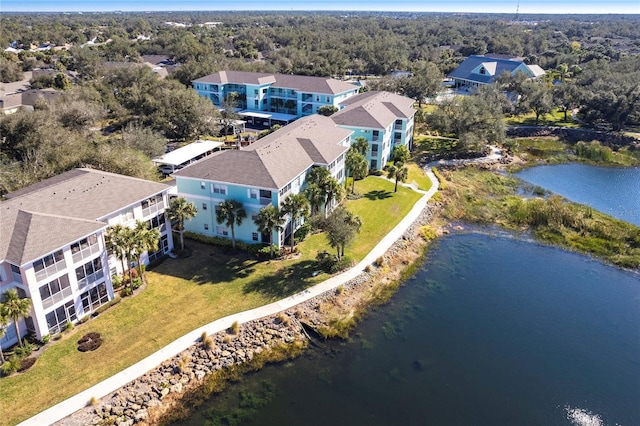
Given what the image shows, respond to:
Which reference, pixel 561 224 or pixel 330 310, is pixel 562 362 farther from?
pixel 561 224

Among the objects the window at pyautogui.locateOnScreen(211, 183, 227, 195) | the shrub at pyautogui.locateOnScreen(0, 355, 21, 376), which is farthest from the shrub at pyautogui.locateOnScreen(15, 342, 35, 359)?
the window at pyautogui.locateOnScreen(211, 183, 227, 195)

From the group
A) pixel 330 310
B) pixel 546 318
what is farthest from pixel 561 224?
pixel 330 310

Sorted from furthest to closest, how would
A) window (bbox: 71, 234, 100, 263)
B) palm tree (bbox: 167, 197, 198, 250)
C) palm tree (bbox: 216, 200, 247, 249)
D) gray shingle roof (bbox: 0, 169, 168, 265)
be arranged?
palm tree (bbox: 216, 200, 247, 249)
palm tree (bbox: 167, 197, 198, 250)
window (bbox: 71, 234, 100, 263)
gray shingle roof (bbox: 0, 169, 168, 265)

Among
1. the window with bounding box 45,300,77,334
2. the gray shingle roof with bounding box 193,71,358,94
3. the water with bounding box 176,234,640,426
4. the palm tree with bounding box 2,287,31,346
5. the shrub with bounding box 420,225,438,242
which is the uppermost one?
the gray shingle roof with bounding box 193,71,358,94

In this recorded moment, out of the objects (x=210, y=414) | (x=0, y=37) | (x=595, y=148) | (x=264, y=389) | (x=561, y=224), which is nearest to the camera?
(x=210, y=414)

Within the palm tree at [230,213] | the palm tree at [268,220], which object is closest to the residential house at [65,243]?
the palm tree at [230,213]

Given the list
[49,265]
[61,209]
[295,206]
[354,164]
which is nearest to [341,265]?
[295,206]

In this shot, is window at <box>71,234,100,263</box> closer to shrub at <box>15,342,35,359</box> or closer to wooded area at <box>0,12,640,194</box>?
shrub at <box>15,342,35,359</box>
